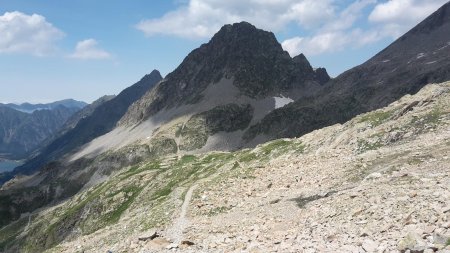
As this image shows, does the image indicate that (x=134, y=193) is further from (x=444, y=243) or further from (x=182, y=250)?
(x=444, y=243)

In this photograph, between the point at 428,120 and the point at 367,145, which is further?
the point at 428,120

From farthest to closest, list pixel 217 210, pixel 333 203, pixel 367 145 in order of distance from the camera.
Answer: pixel 367 145 → pixel 217 210 → pixel 333 203

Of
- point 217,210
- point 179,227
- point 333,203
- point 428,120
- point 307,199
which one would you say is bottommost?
point 179,227

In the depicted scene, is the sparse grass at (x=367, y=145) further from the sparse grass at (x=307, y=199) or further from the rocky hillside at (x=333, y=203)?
the sparse grass at (x=307, y=199)

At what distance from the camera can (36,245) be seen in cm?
14038

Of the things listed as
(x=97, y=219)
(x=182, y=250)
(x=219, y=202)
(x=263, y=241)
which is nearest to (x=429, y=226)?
(x=263, y=241)

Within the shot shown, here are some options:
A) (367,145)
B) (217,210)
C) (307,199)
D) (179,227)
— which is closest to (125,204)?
(217,210)

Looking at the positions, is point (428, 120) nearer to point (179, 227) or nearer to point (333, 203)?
point (333, 203)

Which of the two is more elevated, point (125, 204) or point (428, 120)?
point (428, 120)

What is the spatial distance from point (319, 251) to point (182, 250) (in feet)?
34.0

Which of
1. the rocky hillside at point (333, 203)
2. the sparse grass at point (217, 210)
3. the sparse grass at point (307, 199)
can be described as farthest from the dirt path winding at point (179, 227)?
the sparse grass at point (307, 199)

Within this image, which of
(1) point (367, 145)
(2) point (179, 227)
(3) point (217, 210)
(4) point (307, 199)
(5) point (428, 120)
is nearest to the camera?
(4) point (307, 199)

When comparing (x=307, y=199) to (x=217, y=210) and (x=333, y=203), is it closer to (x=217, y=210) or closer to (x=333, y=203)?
(x=333, y=203)

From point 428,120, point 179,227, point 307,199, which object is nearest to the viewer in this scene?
point 307,199
